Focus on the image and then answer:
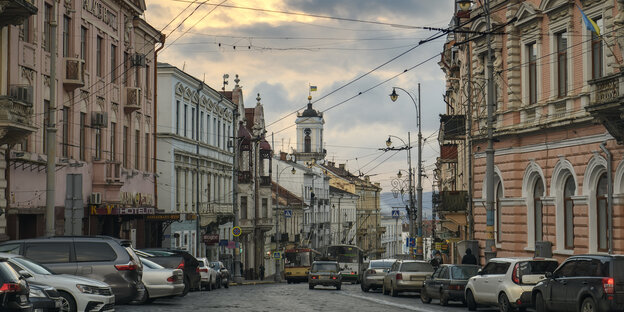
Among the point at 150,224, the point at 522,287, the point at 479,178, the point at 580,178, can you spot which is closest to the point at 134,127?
the point at 150,224

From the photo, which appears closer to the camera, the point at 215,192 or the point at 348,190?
the point at 215,192

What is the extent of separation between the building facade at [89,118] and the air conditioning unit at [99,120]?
0.04 m

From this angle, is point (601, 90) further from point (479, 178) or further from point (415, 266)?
point (479, 178)

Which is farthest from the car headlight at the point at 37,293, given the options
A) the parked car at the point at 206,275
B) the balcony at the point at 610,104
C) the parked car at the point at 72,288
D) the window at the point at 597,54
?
the parked car at the point at 206,275

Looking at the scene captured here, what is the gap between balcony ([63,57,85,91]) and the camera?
121ft

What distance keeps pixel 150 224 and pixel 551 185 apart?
23.9m

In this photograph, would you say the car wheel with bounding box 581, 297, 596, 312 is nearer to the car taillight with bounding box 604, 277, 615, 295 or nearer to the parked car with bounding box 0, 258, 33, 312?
the car taillight with bounding box 604, 277, 615, 295

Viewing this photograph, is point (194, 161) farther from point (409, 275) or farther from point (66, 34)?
point (409, 275)

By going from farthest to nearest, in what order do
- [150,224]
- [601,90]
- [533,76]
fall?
1. [150,224]
2. [533,76]
3. [601,90]

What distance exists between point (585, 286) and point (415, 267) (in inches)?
618

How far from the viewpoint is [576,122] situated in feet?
104

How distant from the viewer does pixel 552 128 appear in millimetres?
33750

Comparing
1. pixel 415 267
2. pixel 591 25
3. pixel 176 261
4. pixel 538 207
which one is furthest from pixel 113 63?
pixel 591 25

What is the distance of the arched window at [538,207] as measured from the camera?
118 feet
